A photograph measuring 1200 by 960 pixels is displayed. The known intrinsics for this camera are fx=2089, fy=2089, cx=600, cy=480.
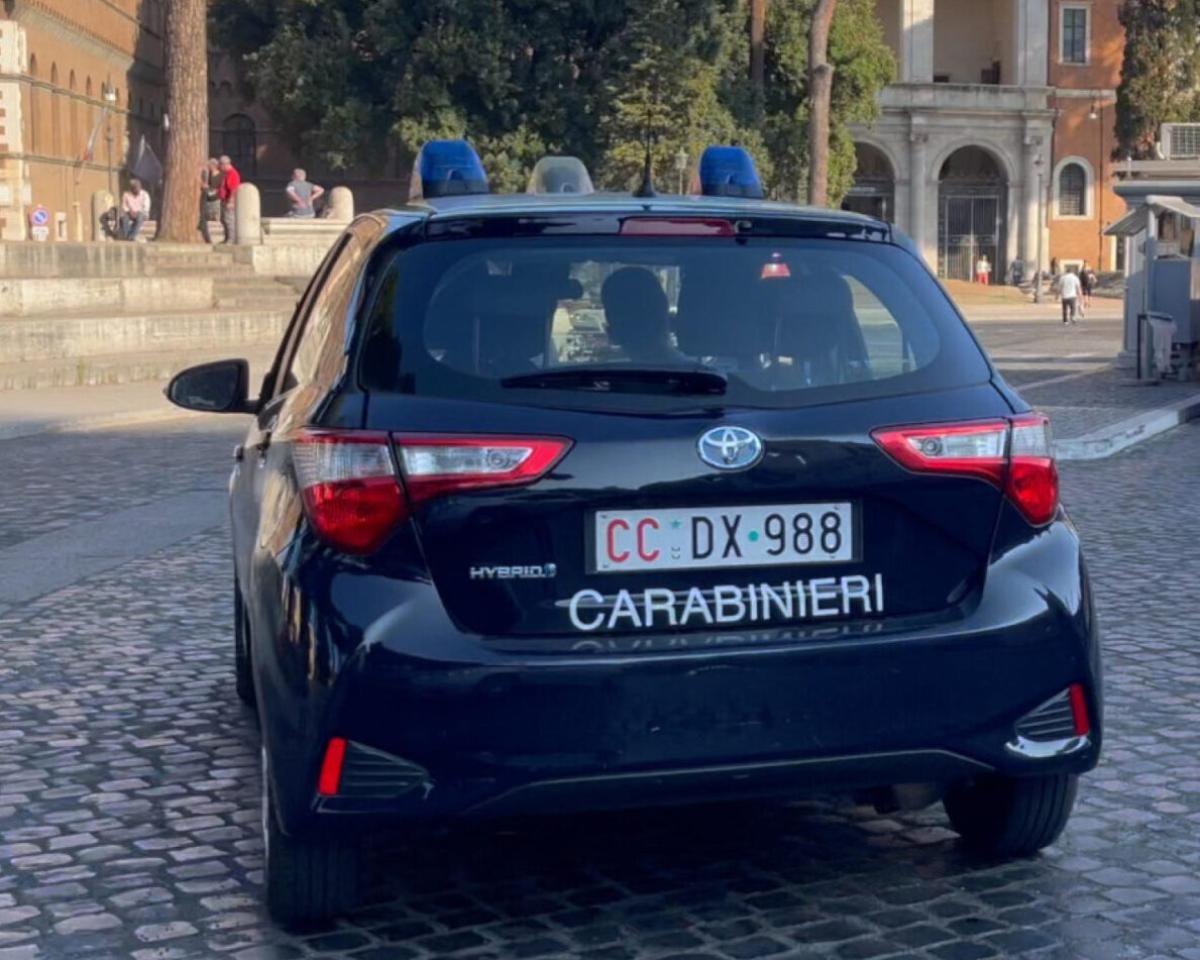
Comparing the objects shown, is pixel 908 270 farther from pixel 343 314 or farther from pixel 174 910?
pixel 174 910

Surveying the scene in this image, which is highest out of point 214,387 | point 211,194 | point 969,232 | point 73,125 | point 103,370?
point 73,125

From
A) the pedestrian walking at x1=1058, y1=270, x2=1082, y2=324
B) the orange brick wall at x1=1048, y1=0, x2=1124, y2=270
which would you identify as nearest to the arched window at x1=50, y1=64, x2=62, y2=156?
the pedestrian walking at x1=1058, y1=270, x2=1082, y2=324

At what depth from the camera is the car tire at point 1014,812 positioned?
4.89 metres

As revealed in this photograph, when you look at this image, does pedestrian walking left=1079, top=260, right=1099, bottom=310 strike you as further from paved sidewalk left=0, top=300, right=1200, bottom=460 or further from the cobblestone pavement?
the cobblestone pavement

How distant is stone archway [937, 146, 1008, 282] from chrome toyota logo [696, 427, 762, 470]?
6925cm

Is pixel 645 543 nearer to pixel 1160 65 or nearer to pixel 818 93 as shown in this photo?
pixel 818 93

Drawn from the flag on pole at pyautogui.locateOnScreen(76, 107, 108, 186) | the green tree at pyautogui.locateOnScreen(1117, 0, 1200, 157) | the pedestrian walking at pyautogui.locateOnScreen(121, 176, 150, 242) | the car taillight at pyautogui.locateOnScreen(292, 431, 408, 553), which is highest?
the green tree at pyautogui.locateOnScreen(1117, 0, 1200, 157)

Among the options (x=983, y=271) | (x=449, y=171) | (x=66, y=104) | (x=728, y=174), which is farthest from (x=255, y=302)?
(x=983, y=271)

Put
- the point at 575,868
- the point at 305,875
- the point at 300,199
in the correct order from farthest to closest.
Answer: the point at 300,199
the point at 575,868
the point at 305,875

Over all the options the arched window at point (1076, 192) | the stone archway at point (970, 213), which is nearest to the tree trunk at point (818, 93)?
the stone archway at point (970, 213)

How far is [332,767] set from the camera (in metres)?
4.15

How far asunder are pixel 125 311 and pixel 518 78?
21366 millimetres

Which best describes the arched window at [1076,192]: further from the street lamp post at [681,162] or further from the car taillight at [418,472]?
the car taillight at [418,472]

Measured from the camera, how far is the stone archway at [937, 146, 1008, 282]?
240 ft
